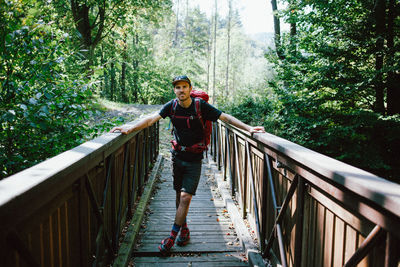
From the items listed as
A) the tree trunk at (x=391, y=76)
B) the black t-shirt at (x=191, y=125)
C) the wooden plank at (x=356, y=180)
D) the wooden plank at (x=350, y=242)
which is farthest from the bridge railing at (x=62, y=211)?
the tree trunk at (x=391, y=76)

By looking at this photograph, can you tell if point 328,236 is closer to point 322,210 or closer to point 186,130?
point 322,210

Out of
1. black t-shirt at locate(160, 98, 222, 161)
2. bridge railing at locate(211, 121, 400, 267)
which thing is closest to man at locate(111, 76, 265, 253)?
black t-shirt at locate(160, 98, 222, 161)

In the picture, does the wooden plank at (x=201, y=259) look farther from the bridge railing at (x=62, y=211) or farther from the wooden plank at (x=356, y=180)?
the wooden plank at (x=356, y=180)

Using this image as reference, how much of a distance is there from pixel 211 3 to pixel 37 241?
3678 cm

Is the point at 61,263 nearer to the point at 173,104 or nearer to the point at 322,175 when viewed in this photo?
the point at 322,175

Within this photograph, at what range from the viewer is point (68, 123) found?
446cm

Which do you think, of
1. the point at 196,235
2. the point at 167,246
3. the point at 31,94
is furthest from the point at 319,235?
the point at 31,94

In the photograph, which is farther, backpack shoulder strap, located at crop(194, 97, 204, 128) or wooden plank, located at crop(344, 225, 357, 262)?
backpack shoulder strap, located at crop(194, 97, 204, 128)

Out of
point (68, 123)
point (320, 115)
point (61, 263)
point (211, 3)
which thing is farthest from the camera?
point (211, 3)

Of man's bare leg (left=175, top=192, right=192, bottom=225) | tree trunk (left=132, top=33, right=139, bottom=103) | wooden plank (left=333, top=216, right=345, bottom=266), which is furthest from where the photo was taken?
tree trunk (left=132, top=33, right=139, bottom=103)

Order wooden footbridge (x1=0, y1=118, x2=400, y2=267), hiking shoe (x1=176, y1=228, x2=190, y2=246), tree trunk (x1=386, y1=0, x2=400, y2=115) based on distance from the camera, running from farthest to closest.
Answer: tree trunk (x1=386, y1=0, x2=400, y2=115) < hiking shoe (x1=176, y1=228, x2=190, y2=246) < wooden footbridge (x1=0, y1=118, x2=400, y2=267)

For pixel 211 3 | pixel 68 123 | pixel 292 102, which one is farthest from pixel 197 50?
pixel 68 123

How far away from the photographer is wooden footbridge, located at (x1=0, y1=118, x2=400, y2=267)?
1.28 m

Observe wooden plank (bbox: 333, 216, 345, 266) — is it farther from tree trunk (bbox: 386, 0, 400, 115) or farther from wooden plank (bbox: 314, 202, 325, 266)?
tree trunk (bbox: 386, 0, 400, 115)
